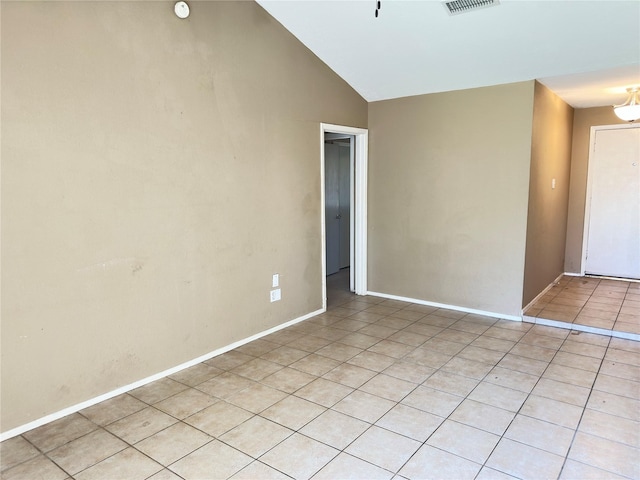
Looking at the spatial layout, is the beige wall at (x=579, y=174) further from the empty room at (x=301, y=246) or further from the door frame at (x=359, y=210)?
the door frame at (x=359, y=210)

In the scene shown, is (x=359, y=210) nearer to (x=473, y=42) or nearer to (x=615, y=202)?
(x=473, y=42)

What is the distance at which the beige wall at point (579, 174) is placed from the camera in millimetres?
5637

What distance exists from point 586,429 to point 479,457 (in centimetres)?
74

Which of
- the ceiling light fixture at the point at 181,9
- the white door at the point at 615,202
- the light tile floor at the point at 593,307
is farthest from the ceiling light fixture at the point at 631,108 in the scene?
the ceiling light fixture at the point at 181,9

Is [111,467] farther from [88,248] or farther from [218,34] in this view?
[218,34]

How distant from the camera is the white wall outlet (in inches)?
Answer: 157

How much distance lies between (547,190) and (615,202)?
1.70 m

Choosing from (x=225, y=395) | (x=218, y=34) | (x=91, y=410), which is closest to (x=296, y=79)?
(x=218, y=34)

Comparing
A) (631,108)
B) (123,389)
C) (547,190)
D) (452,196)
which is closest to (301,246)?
(452,196)

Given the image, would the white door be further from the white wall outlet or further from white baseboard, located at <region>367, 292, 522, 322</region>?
the white wall outlet

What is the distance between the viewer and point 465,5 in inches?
121

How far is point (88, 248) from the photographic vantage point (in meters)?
2.62

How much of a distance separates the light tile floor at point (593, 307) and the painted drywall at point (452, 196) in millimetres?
430

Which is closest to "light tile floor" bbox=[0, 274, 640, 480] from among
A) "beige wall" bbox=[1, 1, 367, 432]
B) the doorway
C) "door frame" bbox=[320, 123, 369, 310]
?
"beige wall" bbox=[1, 1, 367, 432]
